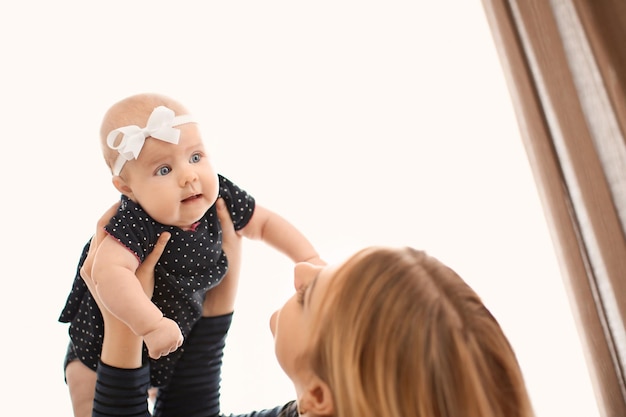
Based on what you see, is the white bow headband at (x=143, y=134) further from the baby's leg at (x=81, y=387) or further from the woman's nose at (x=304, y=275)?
the baby's leg at (x=81, y=387)

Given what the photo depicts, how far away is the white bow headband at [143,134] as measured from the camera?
3.62 feet

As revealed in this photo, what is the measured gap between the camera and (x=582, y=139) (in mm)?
1451

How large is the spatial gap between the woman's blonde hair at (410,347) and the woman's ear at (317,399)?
0.04 ft

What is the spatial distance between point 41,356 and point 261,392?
510mm

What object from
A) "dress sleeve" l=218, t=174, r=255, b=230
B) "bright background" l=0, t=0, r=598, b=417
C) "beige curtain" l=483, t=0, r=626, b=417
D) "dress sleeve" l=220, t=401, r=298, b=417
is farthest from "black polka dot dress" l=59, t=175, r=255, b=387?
"beige curtain" l=483, t=0, r=626, b=417

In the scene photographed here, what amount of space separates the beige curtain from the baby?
1.84 ft

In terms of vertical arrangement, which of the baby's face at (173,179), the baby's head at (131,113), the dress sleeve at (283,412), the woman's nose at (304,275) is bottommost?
the dress sleeve at (283,412)

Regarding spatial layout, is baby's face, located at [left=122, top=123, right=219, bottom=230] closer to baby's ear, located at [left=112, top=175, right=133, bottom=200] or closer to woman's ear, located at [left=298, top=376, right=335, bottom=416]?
baby's ear, located at [left=112, top=175, right=133, bottom=200]

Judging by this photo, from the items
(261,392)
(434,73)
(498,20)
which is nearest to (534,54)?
(498,20)

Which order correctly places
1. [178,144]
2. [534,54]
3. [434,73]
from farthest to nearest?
1. [434,73]
2. [534,54]
3. [178,144]

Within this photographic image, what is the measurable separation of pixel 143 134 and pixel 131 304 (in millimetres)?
273

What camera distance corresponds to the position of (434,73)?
1.72m

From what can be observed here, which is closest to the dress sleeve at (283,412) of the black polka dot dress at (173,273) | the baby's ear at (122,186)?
the black polka dot dress at (173,273)

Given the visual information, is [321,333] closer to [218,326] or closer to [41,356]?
[218,326]
